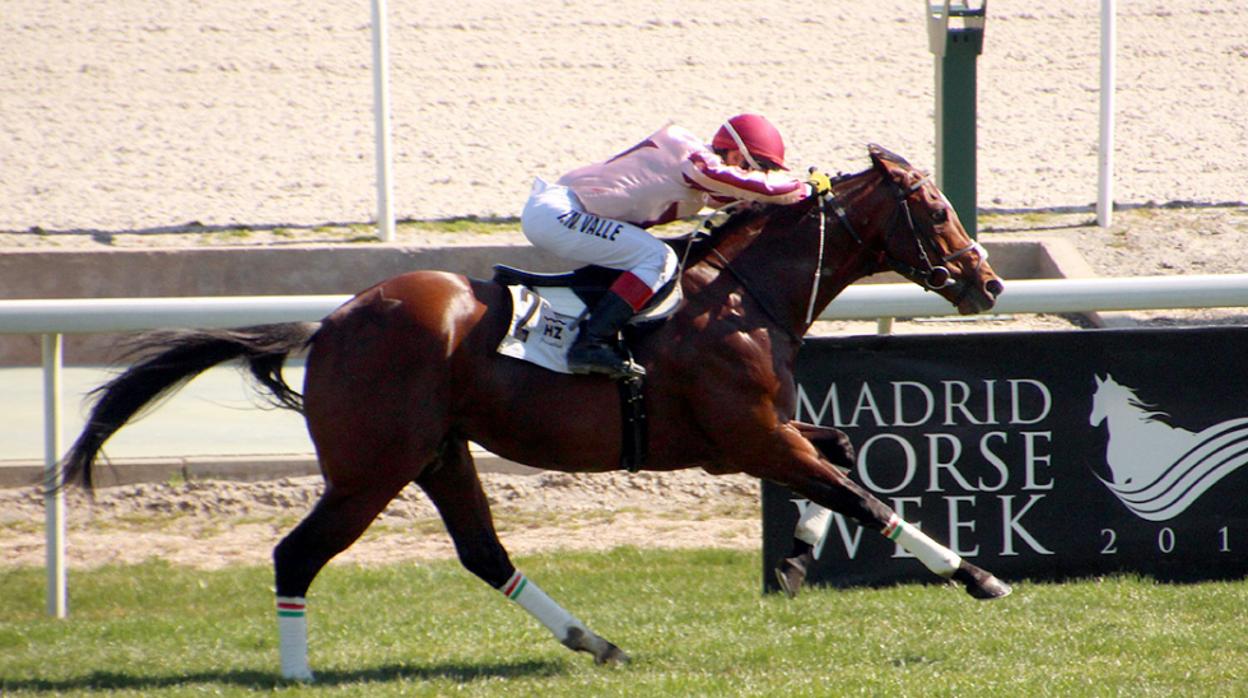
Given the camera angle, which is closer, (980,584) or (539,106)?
(980,584)

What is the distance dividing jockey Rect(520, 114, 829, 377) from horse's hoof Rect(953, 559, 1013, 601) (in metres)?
1.33

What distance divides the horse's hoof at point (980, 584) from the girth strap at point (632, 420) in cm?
116

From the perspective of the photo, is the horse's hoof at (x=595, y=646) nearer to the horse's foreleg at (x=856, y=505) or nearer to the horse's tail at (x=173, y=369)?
the horse's foreleg at (x=856, y=505)

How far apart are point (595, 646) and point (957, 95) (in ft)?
17.0

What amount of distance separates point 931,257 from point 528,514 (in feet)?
9.29

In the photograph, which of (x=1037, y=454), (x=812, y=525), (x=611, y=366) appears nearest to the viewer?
(x=611, y=366)

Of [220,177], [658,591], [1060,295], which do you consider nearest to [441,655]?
[658,591]

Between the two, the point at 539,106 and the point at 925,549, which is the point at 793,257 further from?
the point at 539,106

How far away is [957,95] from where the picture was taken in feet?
29.6

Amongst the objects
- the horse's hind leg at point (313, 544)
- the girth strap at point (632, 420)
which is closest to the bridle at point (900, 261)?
the girth strap at point (632, 420)

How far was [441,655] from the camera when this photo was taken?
520 cm

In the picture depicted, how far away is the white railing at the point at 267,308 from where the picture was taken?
5793mm

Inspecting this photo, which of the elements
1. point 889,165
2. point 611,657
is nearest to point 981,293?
point 889,165

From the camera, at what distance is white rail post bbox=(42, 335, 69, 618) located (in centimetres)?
578
